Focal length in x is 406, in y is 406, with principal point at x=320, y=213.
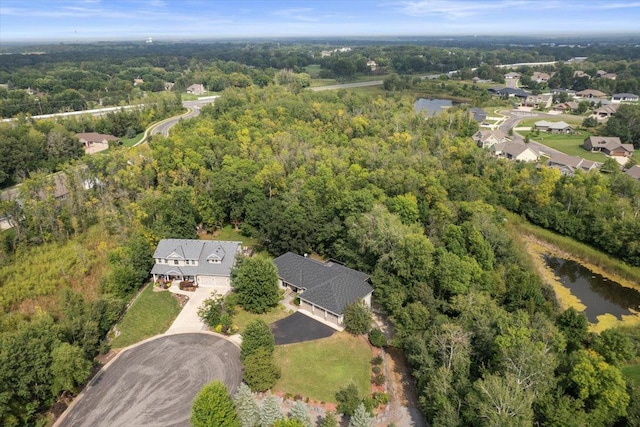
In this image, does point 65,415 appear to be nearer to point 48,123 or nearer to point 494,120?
point 48,123

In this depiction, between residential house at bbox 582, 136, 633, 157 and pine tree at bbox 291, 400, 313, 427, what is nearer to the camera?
pine tree at bbox 291, 400, 313, 427

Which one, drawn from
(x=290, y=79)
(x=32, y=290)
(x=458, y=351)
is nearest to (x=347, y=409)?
(x=458, y=351)

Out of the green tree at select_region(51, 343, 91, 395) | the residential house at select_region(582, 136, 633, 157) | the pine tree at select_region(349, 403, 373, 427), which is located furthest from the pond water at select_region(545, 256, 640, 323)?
the green tree at select_region(51, 343, 91, 395)

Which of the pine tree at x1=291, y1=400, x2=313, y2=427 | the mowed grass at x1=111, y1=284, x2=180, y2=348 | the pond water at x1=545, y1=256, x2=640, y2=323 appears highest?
the pine tree at x1=291, y1=400, x2=313, y2=427

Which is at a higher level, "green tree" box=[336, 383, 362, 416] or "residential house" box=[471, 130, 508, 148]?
"residential house" box=[471, 130, 508, 148]

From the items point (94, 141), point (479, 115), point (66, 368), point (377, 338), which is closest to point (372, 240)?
point (377, 338)

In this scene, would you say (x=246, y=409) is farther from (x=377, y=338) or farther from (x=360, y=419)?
(x=377, y=338)

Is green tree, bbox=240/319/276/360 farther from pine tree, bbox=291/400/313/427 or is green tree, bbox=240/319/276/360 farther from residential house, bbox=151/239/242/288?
residential house, bbox=151/239/242/288
